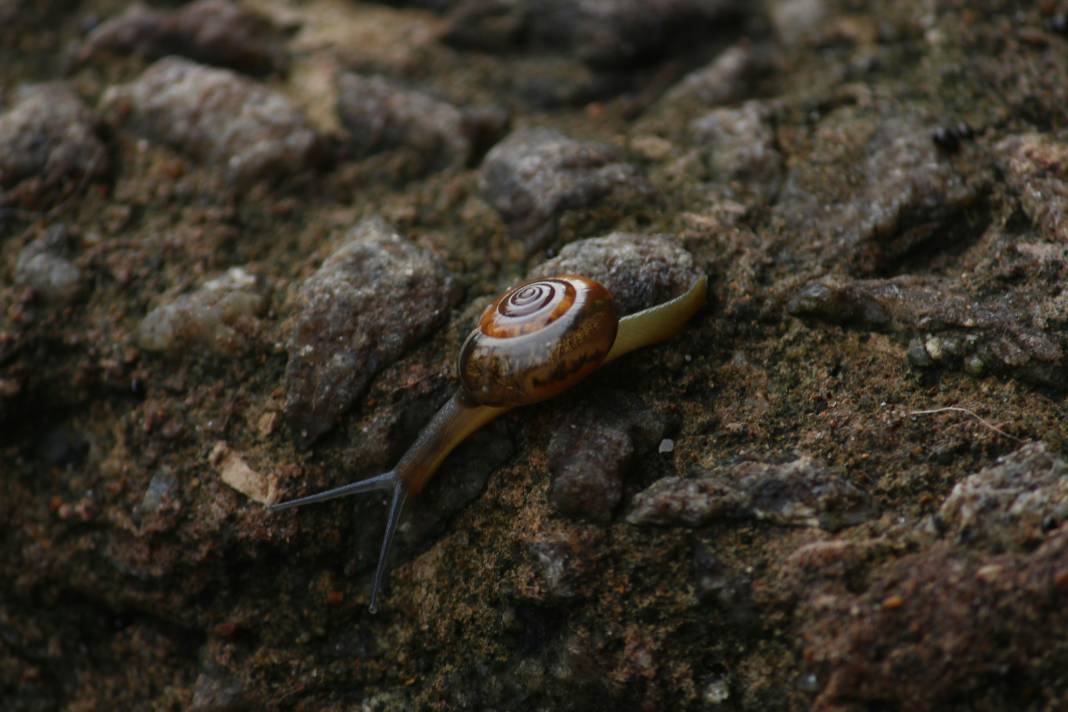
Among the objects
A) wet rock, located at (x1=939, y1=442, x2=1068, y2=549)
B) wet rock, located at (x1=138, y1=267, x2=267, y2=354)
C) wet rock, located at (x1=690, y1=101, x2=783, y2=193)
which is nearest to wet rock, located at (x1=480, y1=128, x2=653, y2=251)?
wet rock, located at (x1=690, y1=101, x2=783, y2=193)

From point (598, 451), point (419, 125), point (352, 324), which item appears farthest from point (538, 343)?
point (419, 125)

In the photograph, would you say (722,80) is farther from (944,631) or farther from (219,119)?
(944,631)

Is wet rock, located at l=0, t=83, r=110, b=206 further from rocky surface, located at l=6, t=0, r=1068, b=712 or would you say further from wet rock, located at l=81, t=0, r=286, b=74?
wet rock, located at l=81, t=0, r=286, b=74

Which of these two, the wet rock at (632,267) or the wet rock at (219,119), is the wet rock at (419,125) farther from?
the wet rock at (632,267)

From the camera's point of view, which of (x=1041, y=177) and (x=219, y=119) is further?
(x=219, y=119)

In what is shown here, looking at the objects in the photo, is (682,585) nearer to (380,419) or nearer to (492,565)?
(492,565)
